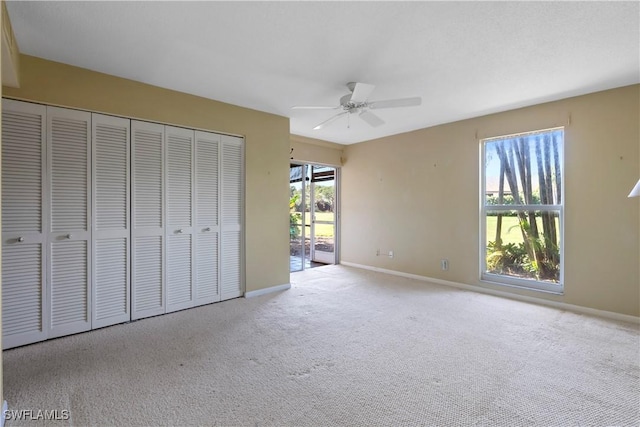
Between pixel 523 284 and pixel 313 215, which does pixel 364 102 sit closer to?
pixel 523 284

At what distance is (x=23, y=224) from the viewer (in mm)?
2713

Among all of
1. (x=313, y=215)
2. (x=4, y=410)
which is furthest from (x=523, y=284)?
(x=4, y=410)

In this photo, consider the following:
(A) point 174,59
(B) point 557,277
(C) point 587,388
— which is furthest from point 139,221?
(B) point 557,277

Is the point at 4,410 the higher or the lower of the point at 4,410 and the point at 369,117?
the lower

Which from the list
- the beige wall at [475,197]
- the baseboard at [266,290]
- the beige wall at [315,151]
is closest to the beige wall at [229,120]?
the baseboard at [266,290]

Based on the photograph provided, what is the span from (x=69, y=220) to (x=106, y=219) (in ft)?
0.94

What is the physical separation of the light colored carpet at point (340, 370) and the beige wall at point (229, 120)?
0.98 meters

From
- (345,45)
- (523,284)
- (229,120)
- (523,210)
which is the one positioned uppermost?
(345,45)

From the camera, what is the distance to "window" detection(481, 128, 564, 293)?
392cm

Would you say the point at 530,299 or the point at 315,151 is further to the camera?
the point at 315,151

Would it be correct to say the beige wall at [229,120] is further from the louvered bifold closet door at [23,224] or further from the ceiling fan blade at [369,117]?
the ceiling fan blade at [369,117]

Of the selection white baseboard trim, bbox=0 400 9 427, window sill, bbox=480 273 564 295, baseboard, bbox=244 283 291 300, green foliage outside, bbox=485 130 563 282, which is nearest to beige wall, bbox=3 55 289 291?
baseboard, bbox=244 283 291 300

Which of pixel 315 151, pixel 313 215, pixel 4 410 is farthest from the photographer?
pixel 313 215

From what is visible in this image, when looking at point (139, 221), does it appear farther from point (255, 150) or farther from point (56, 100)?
point (255, 150)
